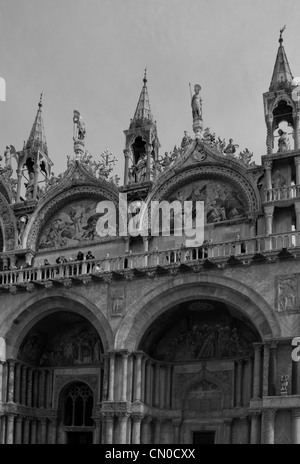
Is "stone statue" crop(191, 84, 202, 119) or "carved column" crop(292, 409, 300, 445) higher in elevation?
"stone statue" crop(191, 84, 202, 119)

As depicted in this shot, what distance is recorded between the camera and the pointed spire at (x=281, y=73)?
30656 millimetres

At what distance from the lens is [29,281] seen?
30.1m

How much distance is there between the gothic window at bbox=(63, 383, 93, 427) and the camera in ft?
101

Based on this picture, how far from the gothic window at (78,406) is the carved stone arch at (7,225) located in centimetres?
684

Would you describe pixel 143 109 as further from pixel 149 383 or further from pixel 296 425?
pixel 296 425

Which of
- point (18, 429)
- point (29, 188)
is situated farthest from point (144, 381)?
point (29, 188)

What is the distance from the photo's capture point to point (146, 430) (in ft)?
91.9

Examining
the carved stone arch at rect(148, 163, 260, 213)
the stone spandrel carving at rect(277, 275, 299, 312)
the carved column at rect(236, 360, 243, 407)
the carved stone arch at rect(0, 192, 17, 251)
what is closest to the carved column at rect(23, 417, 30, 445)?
the carved stone arch at rect(0, 192, 17, 251)

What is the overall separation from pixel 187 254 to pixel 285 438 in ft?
23.8

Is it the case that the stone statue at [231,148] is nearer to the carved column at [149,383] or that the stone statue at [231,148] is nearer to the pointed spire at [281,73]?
the pointed spire at [281,73]

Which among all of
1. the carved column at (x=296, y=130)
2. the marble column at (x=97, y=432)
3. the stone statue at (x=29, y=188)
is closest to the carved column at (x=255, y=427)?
the marble column at (x=97, y=432)

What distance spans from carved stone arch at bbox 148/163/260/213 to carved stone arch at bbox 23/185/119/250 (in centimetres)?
321

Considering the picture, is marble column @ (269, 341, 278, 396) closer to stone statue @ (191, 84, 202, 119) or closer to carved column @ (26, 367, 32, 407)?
carved column @ (26, 367, 32, 407)
